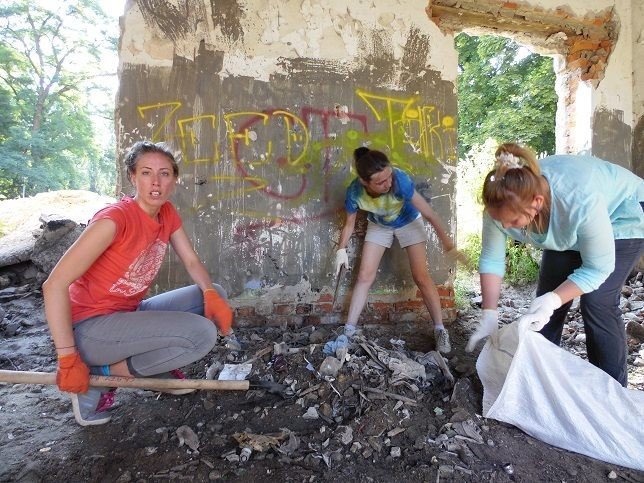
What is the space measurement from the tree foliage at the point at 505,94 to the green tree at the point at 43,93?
583 inches

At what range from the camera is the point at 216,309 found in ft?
7.47

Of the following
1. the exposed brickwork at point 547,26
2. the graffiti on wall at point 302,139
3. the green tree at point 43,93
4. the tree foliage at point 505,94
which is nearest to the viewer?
the graffiti on wall at point 302,139

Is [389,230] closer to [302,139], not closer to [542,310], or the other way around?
[302,139]

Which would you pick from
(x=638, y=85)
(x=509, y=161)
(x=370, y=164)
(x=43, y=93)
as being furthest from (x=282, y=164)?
(x=43, y=93)

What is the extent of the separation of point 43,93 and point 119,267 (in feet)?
61.2

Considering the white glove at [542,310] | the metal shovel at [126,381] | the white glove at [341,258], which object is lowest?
the metal shovel at [126,381]

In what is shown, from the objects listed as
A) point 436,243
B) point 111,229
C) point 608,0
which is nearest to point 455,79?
point 436,243

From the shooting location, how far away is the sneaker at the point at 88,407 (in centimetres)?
202

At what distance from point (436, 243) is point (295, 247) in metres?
1.18

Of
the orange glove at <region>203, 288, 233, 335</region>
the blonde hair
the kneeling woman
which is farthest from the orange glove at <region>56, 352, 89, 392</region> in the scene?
the blonde hair

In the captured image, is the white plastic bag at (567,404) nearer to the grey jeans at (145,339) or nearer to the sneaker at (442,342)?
the sneaker at (442,342)

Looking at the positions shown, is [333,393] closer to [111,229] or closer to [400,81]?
[111,229]

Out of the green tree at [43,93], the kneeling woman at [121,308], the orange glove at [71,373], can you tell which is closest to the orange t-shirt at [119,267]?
the kneeling woman at [121,308]

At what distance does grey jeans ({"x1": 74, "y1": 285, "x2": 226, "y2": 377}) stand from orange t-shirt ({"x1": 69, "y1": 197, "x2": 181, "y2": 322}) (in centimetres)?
7
